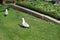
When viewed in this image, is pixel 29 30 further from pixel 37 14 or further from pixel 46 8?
pixel 46 8

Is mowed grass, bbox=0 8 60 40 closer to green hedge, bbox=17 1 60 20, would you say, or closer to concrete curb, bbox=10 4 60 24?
concrete curb, bbox=10 4 60 24

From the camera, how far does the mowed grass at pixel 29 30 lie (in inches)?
434

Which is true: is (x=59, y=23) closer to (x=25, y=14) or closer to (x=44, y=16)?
(x=44, y=16)

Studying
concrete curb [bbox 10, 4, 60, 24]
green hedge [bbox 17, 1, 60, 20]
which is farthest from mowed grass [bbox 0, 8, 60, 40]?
green hedge [bbox 17, 1, 60, 20]

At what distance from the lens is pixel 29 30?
11758mm

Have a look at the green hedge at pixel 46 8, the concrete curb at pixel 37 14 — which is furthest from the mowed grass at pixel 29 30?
the green hedge at pixel 46 8

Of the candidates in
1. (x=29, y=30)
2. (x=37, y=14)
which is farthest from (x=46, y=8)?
(x=29, y=30)

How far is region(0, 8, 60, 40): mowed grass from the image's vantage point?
36.2ft

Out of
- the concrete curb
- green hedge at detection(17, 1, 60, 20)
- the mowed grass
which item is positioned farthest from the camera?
green hedge at detection(17, 1, 60, 20)

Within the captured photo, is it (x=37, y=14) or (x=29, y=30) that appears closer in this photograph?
(x=29, y=30)

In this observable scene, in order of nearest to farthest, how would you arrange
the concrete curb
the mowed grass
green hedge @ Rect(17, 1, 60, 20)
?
the mowed grass
the concrete curb
green hedge @ Rect(17, 1, 60, 20)

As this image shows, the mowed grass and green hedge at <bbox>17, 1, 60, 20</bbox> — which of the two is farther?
green hedge at <bbox>17, 1, 60, 20</bbox>

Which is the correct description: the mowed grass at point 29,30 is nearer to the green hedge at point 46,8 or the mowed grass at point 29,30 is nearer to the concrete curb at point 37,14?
the concrete curb at point 37,14

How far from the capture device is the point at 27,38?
35.5ft
